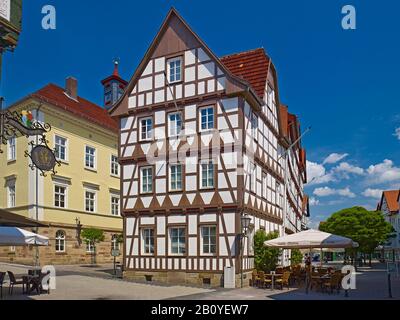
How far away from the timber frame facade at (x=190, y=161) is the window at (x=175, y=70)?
0.07 metres

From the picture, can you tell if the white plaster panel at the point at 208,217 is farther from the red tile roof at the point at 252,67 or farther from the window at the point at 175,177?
the red tile roof at the point at 252,67

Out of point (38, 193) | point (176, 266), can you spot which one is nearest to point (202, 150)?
point (176, 266)

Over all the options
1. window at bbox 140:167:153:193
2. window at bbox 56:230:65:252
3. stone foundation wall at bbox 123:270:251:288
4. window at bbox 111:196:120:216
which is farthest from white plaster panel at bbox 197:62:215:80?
window at bbox 111:196:120:216

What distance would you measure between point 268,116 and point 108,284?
13173mm

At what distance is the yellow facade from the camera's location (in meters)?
31.4

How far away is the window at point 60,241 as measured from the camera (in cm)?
3225

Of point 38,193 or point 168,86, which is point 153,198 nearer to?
point 168,86

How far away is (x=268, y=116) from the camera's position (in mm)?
27391

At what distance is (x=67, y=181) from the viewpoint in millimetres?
33781

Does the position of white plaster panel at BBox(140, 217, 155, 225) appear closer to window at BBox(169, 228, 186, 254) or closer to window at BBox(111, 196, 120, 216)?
window at BBox(169, 228, 186, 254)

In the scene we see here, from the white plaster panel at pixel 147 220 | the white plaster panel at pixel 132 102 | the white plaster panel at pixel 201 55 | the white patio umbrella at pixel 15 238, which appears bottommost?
the white patio umbrella at pixel 15 238

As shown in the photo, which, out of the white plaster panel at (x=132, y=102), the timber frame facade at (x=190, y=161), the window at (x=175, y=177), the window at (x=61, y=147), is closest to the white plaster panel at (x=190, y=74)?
the timber frame facade at (x=190, y=161)

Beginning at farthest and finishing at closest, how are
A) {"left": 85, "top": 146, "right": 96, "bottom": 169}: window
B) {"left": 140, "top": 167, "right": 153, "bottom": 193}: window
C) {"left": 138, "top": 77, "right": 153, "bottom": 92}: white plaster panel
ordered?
{"left": 85, "top": 146, "right": 96, "bottom": 169}: window
{"left": 138, "top": 77, "right": 153, "bottom": 92}: white plaster panel
{"left": 140, "top": 167, "right": 153, "bottom": 193}: window

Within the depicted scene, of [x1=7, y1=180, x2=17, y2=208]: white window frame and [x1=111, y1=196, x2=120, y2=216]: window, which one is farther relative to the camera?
[x1=111, y1=196, x2=120, y2=216]: window
